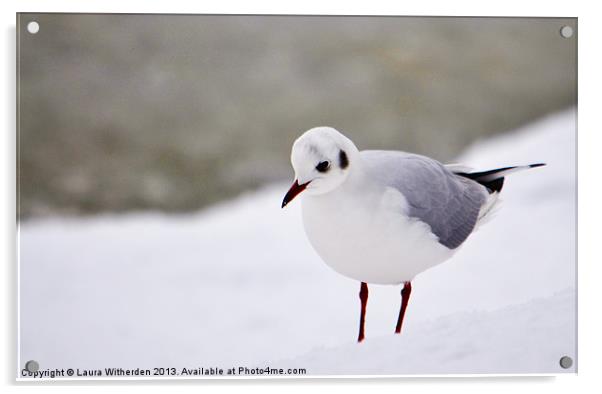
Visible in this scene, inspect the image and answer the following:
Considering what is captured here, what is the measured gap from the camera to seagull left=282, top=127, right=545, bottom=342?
4.84ft

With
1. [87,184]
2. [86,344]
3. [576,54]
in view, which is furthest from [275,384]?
[576,54]

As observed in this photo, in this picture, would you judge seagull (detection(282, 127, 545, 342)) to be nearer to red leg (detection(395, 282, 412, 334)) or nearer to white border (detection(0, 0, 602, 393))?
red leg (detection(395, 282, 412, 334))

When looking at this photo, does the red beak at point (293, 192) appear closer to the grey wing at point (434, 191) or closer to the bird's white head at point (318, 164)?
the bird's white head at point (318, 164)

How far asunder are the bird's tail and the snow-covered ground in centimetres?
2

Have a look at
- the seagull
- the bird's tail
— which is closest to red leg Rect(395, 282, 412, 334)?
the seagull

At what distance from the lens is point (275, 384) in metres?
1.66

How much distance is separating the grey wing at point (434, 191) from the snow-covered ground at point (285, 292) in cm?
8

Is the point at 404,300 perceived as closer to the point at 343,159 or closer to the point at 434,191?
the point at 434,191

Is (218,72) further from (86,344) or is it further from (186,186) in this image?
(86,344)

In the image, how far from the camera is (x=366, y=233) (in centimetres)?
150
